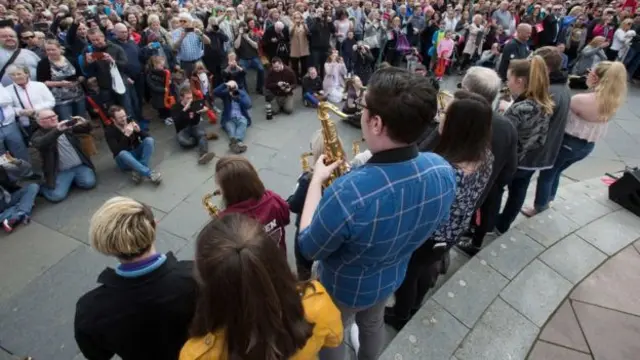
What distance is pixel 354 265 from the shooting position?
1.75 metres

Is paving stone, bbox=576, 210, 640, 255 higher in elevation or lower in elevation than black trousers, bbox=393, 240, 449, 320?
lower

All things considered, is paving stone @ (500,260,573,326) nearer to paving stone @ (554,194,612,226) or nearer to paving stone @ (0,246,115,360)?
paving stone @ (554,194,612,226)

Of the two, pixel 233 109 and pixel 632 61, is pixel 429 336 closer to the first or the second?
pixel 233 109

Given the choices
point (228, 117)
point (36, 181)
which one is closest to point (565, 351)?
point (228, 117)

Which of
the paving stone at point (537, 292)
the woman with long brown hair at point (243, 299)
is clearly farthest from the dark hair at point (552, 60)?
the woman with long brown hair at point (243, 299)

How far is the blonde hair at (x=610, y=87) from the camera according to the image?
3105 mm

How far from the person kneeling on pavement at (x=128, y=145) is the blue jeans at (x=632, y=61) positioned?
1114 cm

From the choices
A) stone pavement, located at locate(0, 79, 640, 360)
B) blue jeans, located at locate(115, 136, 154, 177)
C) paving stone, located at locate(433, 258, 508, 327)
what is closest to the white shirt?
stone pavement, located at locate(0, 79, 640, 360)

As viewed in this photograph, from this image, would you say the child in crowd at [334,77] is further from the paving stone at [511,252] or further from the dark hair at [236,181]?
the dark hair at [236,181]

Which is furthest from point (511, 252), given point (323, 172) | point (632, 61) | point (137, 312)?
point (632, 61)

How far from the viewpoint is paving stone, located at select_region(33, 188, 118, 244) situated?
409 centimetres

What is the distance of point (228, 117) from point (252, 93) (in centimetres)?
201

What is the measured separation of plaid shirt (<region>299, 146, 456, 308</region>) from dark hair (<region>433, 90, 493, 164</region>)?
620mm

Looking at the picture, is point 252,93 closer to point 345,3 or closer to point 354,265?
point 345,3
